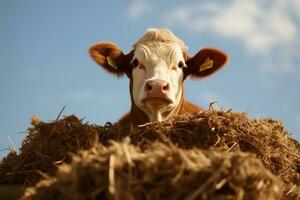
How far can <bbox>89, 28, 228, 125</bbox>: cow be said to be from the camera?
A: 7.28 metres

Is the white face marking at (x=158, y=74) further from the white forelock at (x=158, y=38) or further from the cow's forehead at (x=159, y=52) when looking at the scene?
the white forelock at (x=158, y=38)

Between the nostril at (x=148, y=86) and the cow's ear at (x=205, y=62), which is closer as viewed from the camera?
the nostril at (x=148, y=86)

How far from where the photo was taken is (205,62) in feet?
28.7

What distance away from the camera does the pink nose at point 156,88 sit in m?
7.05

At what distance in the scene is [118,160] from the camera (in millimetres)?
2547

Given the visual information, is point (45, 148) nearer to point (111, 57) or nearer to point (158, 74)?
point (158, 74)

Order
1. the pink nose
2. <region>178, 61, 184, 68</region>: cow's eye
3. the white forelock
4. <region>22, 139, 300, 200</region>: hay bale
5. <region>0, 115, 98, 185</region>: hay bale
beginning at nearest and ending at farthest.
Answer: <region>22, 139, 300, 200</region>: hay bale, <region>0, 115, 98, 185</region>: hay bale, the pink nose, <region>178, 61, 184, 68</region>: cow's eye, the white forelock

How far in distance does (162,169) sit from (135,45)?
6325mm

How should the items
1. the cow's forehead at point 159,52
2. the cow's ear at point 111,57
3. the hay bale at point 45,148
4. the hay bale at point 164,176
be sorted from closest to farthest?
the hay bale at point 164,176 < the hay bale at point 45,148 < the cow's forehead at point 159,52 < the cow's ear at point 111,57

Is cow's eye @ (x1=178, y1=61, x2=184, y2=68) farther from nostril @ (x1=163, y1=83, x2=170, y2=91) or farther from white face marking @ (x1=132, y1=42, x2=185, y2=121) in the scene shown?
nostril @ (x1=163, y1=83, x2=170, y2=91)

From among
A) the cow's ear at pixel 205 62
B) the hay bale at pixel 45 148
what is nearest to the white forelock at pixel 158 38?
the cow's ear at pixel 205 62

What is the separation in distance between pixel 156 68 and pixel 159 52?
18.8 inches

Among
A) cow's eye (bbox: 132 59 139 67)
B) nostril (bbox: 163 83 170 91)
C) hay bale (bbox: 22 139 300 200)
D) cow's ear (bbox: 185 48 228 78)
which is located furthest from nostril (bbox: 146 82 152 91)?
hay bale (bbox: 22 139 300 200)

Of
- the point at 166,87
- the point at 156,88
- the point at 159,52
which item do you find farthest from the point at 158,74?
the point at 159,52
